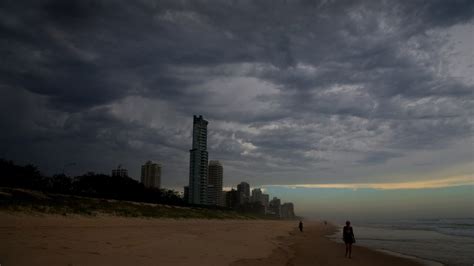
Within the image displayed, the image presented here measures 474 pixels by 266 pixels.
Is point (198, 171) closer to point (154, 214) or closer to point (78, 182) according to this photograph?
point (78, 182)

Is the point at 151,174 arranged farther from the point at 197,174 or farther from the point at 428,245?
the point at 428,245

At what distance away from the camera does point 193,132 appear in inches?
7697

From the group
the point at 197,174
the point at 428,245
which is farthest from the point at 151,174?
the point at 428,245

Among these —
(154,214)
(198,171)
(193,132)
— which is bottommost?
(154,214)

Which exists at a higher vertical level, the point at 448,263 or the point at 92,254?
the point at 92,254

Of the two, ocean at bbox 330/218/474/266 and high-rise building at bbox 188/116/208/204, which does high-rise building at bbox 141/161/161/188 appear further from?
ocean at bbox 330/218/474/266

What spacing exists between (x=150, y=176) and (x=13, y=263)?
176504mm

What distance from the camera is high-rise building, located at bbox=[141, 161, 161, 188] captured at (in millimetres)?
179875

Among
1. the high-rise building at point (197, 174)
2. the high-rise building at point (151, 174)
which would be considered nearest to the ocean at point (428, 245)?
the high-rise building at point (197, 174)

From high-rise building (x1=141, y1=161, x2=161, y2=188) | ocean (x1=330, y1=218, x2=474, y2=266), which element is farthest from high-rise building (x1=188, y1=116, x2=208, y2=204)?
ocean (x1=330, y1=218, x2=474, y2=266)

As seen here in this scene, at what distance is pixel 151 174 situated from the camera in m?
181

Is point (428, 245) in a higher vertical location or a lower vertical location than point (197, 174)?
lower

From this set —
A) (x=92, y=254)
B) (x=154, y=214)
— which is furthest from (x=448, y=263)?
(x=154, y=214)

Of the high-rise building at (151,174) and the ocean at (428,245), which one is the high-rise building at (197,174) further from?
the ocean at (428,245)
